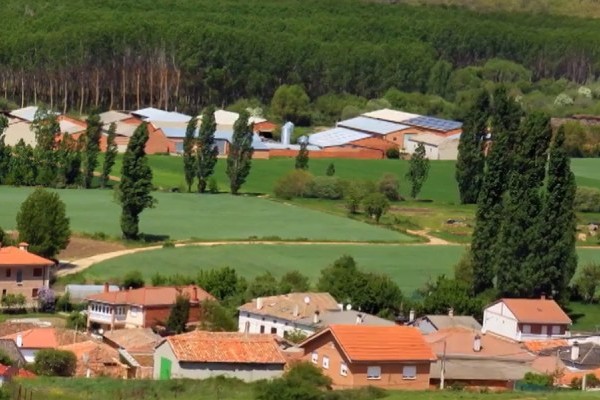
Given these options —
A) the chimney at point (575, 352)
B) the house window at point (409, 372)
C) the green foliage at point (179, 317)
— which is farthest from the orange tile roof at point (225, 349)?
the chimney at point (575, 352)

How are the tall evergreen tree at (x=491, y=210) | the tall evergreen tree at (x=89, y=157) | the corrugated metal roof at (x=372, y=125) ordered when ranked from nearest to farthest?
the tall evergreen tree at (x=491, y=210) → the tall evergreen tree at (x=89, y=157) → the corrugated metal roof at (x=372, y=125)

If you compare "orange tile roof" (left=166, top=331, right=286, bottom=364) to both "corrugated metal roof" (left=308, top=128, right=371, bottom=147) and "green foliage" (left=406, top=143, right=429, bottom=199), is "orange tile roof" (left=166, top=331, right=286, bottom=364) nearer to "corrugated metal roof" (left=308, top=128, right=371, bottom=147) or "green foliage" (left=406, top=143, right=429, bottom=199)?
"green foliage" (left=406, top=143, right=429, bottom=199)

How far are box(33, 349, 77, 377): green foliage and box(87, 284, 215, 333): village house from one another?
8.85 meters

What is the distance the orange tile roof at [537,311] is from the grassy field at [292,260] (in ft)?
16.7

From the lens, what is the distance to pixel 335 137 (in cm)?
11350

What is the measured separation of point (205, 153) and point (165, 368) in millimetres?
36873

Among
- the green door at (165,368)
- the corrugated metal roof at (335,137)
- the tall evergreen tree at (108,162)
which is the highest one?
the corrugated metal roof at (335,137)

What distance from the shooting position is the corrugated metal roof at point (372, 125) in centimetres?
11556

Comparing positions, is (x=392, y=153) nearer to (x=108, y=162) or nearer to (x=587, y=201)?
(x=587, y=201)

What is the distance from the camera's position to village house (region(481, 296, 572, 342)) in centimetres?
6209

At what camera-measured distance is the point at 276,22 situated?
15562cm

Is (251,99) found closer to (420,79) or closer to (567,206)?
(420,79)

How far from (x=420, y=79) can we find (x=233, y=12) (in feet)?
76.8

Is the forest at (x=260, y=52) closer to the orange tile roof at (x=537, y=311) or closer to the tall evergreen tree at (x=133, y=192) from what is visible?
the tall evergreen tree at (x=133, y=192)
